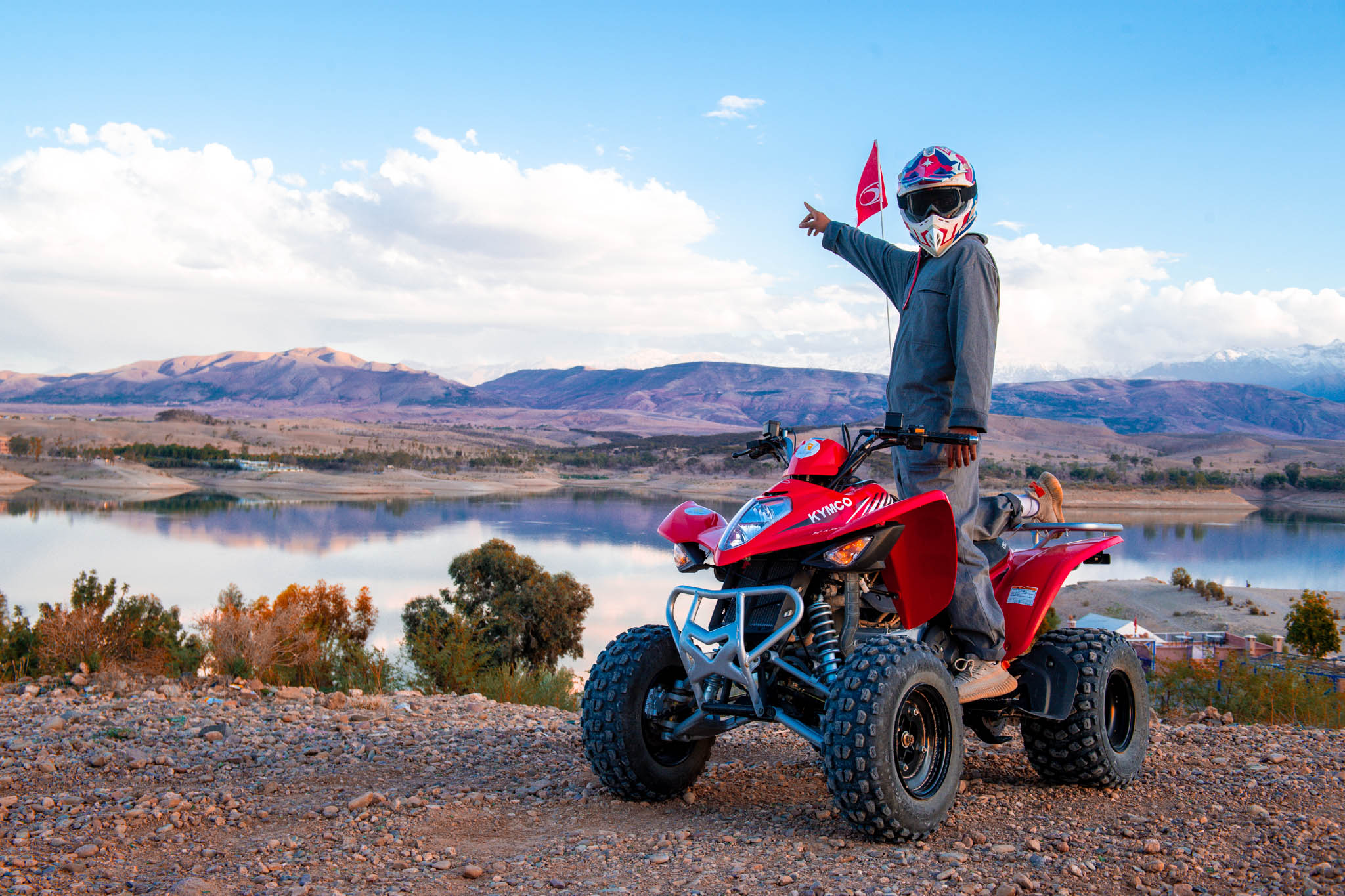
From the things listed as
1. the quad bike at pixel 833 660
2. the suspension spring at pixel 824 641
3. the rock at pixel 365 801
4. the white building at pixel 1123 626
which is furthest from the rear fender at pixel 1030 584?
the white building at pixel 1123 626

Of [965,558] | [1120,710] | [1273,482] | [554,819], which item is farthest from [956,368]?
[1273,482]

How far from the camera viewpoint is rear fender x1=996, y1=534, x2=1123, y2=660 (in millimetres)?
4566

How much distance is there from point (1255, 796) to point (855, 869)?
7.50 ft

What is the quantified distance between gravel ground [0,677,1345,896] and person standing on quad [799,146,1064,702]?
0.81 m

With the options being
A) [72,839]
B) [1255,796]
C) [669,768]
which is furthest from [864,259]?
[72,839]

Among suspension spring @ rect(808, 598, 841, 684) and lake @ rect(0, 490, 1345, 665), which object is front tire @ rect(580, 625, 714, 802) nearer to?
suspension spring @ rect(808, 598, 841, 684)

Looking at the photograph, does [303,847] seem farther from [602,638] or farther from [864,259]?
[602,638]

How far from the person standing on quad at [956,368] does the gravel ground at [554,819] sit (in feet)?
2.64

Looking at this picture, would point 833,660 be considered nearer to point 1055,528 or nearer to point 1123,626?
point 1055,528

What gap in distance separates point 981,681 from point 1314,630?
29.5 m

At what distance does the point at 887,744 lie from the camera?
136 inches

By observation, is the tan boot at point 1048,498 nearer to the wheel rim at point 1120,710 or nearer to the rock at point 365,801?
the wheel rim at point 1120,710

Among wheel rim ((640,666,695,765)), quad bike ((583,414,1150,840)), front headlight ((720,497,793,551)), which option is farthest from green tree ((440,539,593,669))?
front headlight ((720,497,793,551))

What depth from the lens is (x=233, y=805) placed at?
4.18 m
